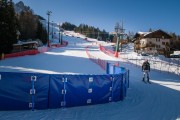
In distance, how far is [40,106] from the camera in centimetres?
1216

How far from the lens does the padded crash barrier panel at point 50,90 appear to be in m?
11.8

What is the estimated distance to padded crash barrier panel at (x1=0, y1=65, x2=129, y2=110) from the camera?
11.8 meters

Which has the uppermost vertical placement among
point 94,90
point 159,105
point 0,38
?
point 0,38

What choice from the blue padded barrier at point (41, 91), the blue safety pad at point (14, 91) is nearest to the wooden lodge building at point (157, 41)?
the blue padded barrier at point (41, 91)

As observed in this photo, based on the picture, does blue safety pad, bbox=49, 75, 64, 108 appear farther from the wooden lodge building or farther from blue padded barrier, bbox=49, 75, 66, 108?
the wooden lodge building

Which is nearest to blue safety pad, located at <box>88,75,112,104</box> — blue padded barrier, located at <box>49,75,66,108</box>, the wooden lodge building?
blue padded barrier, located at <box>49,75,66,108</box>

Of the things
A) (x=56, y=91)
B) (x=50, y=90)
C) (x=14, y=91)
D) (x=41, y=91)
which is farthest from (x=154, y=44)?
(x=14, y=91)

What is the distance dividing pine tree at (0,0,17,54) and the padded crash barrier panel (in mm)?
29591

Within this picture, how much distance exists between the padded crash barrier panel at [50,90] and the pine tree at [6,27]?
29.6 meters

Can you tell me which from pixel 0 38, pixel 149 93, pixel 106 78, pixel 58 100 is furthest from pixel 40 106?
pixel 0 38

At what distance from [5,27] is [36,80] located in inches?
1235

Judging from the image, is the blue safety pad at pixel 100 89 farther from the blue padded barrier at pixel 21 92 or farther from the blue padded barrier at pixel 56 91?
the blue padded barrier at pixel 21 92

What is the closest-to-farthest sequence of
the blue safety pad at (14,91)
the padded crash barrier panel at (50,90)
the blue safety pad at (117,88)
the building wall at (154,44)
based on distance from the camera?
the blue safety pad at (14,91) < the padded crash barrier panel at (50,90) < the blue safety pad at (117,88) < the building wall at (154,44)

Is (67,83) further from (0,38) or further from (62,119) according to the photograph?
(0,38)
